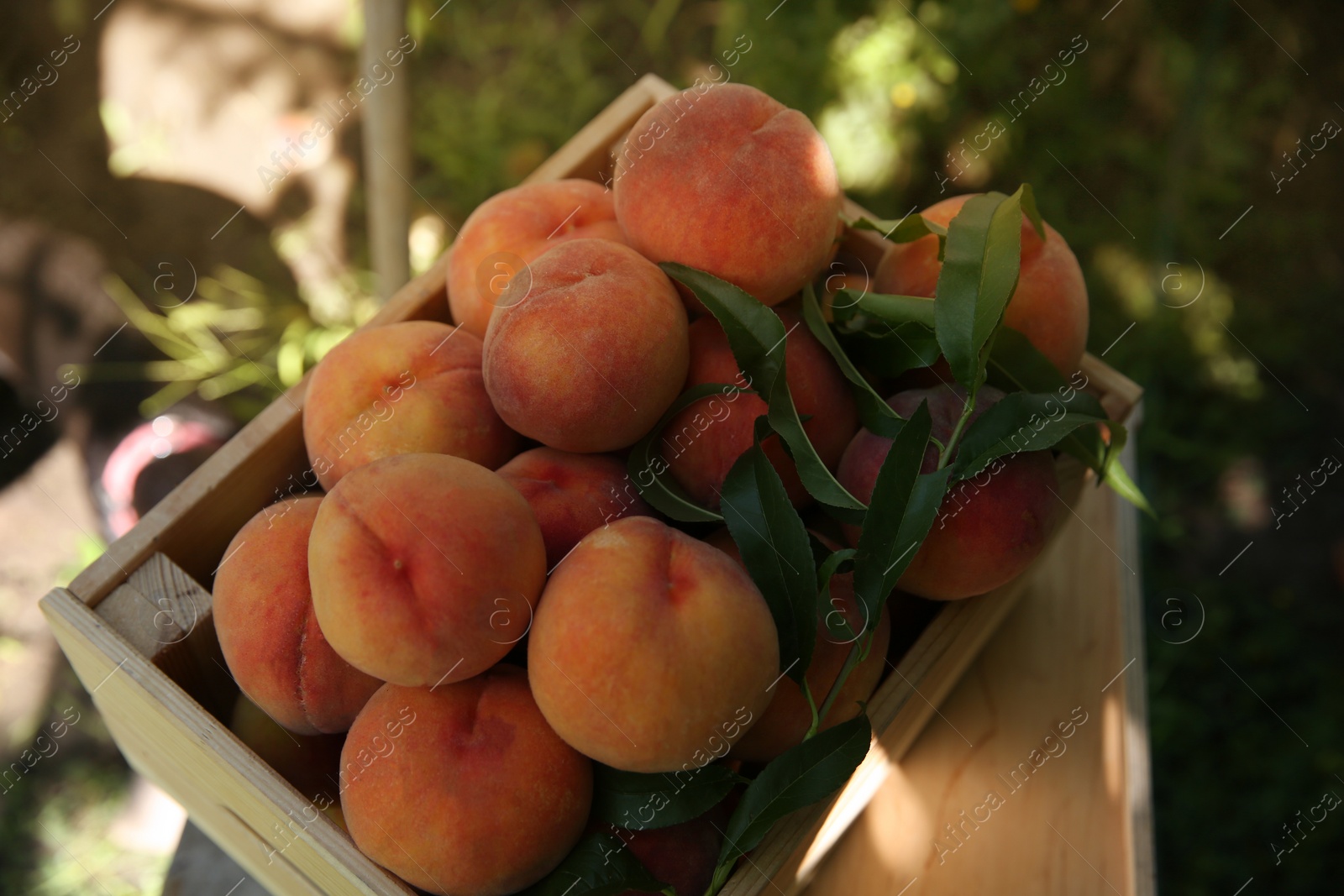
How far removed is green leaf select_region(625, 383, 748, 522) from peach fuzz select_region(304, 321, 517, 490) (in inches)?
4.8

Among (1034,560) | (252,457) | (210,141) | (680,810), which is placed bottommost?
(1034,560)

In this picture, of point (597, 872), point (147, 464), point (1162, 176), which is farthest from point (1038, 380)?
point (1162, 176)

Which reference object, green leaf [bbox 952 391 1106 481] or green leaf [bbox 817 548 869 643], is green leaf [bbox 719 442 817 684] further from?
green leaf [bbox 952 391 1106 481]

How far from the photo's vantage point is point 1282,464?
5.95 feet

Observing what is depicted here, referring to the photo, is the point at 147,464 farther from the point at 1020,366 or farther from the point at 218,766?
the point at 1020,366

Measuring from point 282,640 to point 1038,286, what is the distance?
630 mm

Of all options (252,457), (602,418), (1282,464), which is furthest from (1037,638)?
(1282,464)

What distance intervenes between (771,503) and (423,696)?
26 cm

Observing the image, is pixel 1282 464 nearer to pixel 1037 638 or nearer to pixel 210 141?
pixel 1037 638

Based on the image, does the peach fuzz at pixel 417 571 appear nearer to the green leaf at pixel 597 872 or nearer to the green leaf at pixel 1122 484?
the green leaf at pixel 597 872

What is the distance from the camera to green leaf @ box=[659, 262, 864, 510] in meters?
0.72

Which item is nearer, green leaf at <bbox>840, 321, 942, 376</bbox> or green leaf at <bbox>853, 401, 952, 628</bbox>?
green leaf at <bbox>853, 401, 952, 628</bbox>

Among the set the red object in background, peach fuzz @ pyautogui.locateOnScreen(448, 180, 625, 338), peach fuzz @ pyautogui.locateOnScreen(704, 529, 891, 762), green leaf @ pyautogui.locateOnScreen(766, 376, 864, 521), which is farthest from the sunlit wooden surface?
the red object in background

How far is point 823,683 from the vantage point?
0.72 m
